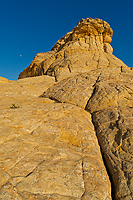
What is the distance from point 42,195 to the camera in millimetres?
3920

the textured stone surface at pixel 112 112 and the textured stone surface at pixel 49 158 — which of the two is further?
the textured stone surface at pixel 112 112

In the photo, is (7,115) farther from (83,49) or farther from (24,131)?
(83,49)

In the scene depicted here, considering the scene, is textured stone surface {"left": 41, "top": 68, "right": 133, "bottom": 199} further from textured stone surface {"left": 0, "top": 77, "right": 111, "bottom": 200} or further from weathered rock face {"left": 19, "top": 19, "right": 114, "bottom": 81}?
weathered rock face {"left": 19, "top": 19, "right": 114, "bottom": 81}

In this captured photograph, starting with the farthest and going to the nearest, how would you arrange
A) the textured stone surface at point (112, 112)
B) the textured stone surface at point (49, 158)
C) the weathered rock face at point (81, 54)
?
the weathered rock face at point (81, 54), the textured stone surface at point (112, 112), the textured stone surface at point (49, 158)

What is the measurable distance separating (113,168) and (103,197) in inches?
62.3

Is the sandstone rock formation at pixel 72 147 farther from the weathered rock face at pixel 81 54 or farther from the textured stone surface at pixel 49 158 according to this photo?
the weathered rock face at pixel 81 54

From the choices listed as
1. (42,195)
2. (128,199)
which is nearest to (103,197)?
(128,199)

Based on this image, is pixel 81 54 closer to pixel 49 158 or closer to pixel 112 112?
pixel 112 112

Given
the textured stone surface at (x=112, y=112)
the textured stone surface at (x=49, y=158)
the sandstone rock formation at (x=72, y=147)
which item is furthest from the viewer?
the textured stone surface at (x=112, y=112)

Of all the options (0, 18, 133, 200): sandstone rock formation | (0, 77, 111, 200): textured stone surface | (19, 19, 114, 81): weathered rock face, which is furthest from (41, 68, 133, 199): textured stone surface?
(19, 19, 114, 81): weathered rock face

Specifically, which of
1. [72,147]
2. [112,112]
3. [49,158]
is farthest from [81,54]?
[49,158]

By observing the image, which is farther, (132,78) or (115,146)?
(132,78)

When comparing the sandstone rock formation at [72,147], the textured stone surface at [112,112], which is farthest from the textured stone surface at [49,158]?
the textured stone surface at [112,112]

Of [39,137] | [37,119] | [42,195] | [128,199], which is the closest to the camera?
[42,195]
